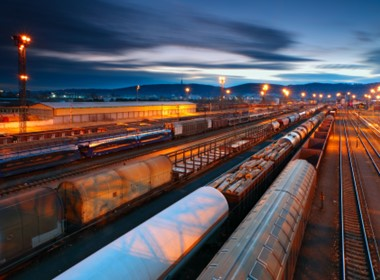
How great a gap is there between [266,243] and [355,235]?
1022 centimetres

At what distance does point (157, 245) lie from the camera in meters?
9.72

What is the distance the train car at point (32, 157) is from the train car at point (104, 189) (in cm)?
1188

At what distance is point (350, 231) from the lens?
17125 millimetres

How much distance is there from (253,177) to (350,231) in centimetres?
649

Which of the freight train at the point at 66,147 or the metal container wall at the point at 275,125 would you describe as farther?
the metal container wall at the point at 275,125

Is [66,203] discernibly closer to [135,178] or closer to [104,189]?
[104,189]

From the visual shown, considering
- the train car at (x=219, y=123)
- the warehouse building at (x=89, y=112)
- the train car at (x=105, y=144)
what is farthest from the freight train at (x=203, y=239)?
the warehouse building at (x=89, y=112)

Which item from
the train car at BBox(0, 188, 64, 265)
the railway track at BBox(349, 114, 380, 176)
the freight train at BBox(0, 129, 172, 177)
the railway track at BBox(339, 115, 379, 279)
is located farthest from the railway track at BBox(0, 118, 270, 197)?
the railway track at BBox(349, 114, 380, 176)

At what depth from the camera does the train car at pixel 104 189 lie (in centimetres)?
1547

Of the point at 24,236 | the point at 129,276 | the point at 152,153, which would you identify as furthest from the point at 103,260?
the point at 152,153

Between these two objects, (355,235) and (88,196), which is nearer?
(88,196)

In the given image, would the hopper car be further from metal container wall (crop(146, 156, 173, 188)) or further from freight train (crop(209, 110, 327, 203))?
freight train (crop(209, 110, 327, 203))

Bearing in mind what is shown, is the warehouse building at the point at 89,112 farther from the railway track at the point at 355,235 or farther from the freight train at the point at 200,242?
the freight train at the point at 200,242

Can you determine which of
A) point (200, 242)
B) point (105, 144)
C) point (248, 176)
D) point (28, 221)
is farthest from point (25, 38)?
point (200, 242)
